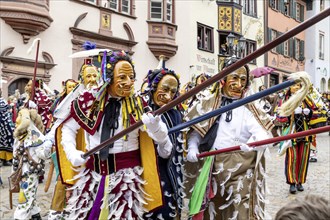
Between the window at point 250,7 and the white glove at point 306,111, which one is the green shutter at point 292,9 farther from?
the white glove at point 306,111

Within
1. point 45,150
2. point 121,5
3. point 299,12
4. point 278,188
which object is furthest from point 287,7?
point 45,150

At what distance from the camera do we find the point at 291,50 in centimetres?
3094

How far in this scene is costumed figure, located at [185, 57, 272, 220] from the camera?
4086 mm

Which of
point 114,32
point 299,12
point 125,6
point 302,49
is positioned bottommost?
point 114,32

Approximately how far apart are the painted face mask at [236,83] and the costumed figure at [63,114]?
3.90 ft

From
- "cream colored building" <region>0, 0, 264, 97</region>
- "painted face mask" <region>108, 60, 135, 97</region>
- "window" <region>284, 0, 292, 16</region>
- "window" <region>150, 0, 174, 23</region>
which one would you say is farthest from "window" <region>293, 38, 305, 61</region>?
"painted face mask" <region>108, 60, 135, 97</region>

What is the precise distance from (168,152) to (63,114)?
0.94 meters

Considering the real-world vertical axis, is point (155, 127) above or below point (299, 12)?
below

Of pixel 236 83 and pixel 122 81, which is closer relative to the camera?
pixel 122 81

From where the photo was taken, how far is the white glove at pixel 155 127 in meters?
3.11

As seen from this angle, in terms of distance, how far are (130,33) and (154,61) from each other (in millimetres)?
1832

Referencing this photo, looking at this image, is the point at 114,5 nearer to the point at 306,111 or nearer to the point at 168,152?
the point at 306,111

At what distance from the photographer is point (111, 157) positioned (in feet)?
11.7

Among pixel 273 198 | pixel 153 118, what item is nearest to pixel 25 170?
pixel 153 118
